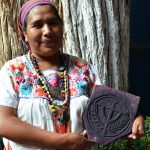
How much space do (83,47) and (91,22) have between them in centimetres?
23

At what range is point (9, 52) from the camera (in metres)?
3.74

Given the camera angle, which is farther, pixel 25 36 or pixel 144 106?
pixel 144 106

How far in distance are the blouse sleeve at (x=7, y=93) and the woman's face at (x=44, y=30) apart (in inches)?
8.2

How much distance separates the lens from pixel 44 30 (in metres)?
1.85

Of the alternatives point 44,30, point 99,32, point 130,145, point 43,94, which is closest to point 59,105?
point 43,94

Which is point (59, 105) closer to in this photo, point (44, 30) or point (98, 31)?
point (44, 30)

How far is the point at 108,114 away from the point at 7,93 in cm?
49

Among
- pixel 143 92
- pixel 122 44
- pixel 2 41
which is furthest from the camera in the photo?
pixel 143 92

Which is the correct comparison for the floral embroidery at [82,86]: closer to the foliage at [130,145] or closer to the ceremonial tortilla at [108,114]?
the ceremonial tortilla at [108,114]

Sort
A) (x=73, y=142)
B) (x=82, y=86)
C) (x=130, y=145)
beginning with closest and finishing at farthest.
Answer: (x=73, y=142) → (x=82, y=86) → (x=130, y=145)

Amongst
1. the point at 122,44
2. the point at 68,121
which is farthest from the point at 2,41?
the point at 68,121

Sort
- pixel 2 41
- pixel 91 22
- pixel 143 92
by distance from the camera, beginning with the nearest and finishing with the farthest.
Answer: pixel 91 22, pixel 2 41, pixel 143 92

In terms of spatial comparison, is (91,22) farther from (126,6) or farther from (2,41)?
(2,41)

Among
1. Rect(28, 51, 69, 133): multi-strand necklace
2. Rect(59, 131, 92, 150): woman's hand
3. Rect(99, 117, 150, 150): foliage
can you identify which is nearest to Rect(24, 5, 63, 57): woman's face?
Rect(28, 51, 69, 133): multi-strand necklace
